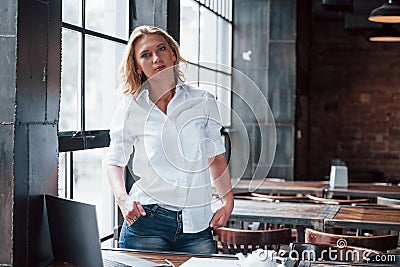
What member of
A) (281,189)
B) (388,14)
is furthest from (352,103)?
(281,189)

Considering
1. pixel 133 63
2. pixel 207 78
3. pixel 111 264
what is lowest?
pixel 111 264

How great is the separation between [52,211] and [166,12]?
2356 mm

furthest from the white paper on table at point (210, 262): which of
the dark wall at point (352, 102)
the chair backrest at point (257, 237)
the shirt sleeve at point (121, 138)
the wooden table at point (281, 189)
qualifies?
the dark wall at point (352, 102)

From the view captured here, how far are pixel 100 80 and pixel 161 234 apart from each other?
1.54 m

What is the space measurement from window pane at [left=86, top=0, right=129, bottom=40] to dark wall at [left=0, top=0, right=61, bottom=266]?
4.01 ft

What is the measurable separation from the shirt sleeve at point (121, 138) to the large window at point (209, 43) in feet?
9.14

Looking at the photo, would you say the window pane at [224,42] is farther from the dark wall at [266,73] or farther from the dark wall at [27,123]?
the dark wall at [27,123]

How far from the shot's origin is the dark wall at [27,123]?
8.05 feet

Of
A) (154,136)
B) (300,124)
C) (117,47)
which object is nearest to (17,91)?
(154,136)

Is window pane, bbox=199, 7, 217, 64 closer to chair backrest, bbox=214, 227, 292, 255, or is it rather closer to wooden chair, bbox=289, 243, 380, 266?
chair backrest, bbox=214, 227, 292, 255

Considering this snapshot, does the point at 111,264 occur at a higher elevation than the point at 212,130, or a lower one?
lower

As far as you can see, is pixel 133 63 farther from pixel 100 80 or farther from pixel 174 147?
pixel 100 80

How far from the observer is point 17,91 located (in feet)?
8.05

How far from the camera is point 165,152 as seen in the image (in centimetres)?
283
